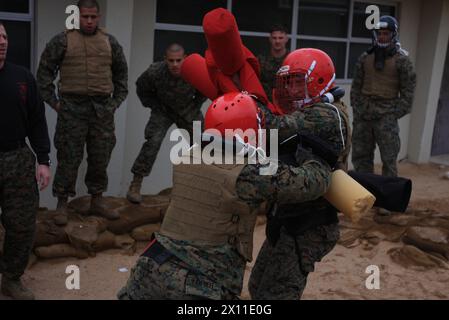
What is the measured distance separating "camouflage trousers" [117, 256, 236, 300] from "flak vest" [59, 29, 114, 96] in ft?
9.01

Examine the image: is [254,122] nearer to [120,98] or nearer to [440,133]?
[120,98]

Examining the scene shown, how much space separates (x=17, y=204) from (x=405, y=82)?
4172 mm

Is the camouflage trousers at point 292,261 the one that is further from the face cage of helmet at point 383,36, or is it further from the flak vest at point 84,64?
the face cage of helmet at point 383,36

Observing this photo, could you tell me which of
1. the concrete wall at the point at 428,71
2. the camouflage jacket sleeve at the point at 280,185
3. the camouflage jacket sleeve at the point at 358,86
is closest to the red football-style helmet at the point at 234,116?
the camouflage jacket sleeve at the point at 280,185

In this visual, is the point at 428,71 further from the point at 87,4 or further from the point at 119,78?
the point at 87,4

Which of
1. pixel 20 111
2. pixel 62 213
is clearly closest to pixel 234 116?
A: pixel 20 111

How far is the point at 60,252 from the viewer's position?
4.80 meters

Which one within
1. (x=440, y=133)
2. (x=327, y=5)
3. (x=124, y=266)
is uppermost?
(x=327, y=5)

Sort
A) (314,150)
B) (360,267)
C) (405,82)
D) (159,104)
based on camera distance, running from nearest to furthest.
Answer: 1. (314,150)
2. (360,267)
3. (159,104)
4. (405,82)

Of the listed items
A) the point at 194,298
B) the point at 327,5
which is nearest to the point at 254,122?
the point at 194,298

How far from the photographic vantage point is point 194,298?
7.82ft

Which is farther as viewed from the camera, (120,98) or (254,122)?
(120,98)

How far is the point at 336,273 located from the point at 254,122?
9.11 feet

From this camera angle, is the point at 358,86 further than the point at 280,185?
Yes
